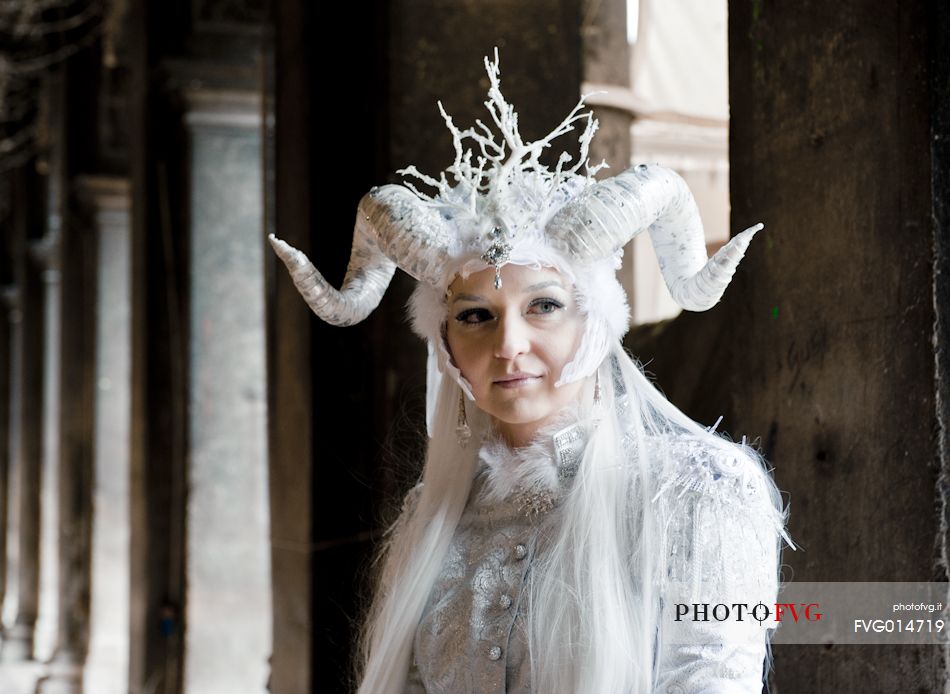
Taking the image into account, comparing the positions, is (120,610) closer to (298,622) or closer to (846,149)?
(298,622)

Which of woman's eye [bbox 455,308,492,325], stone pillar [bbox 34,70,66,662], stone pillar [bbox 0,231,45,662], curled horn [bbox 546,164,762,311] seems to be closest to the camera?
curled horn [bbox 546,164,762,311]

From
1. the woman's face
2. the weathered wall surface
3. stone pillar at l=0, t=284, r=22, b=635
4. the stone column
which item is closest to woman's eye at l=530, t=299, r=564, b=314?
the woman's face

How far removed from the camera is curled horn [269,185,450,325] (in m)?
2.42

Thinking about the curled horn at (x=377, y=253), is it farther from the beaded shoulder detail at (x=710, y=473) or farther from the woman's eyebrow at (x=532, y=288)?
the beaded shoulder detail at (x=710, y=473)

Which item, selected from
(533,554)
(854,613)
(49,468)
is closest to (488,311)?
(533,554)

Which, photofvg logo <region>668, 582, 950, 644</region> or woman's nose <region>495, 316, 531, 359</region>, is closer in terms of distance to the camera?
woman's nose <region>495, 316, 531, 359</region>

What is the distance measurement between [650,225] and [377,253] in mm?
567

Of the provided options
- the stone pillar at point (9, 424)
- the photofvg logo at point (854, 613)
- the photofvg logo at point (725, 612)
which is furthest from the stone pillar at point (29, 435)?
the photofvg logo at point (725, 612)

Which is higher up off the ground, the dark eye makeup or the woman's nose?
the dark eye makeup

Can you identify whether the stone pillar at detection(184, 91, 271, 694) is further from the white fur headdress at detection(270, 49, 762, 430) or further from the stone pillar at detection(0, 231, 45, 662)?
the stone pillar at detection(0, 231, 45, 662)

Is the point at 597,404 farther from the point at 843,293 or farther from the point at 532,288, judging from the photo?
the point at 843,293

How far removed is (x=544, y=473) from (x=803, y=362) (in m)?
0.73

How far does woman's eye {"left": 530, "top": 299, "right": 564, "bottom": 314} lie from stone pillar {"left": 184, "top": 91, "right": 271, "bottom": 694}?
4247 mm

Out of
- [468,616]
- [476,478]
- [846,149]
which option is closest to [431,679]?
[468,616]
